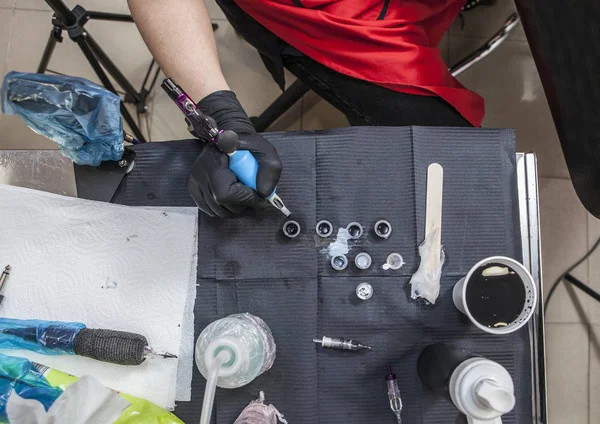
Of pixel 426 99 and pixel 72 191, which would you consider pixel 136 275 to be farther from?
pixel 426 99

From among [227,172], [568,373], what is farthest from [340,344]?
[568,373]

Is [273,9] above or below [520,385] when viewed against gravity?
above

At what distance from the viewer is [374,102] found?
889mm

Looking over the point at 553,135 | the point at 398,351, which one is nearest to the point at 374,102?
the point at 398,351

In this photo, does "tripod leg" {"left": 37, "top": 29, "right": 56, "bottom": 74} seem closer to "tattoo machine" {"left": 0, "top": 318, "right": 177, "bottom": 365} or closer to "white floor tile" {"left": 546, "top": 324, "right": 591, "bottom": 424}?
"tattoo machine" {"left": 0, "top": 318, "right": 177, "bottom": 365}

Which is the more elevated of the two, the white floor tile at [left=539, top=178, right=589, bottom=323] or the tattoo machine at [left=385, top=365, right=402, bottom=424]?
the white floor tile at [left=539, top=178, right=589, bottom=323]

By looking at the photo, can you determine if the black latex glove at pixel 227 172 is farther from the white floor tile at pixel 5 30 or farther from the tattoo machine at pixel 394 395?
the white floor tile at pixel 5 30

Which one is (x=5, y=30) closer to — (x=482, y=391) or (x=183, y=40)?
(x=183, y=40)

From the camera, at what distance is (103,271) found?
0.77m

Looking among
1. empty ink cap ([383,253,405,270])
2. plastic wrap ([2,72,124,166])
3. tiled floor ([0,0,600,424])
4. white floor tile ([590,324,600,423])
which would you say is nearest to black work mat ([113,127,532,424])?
empty ink cap ([383,253,405,270])

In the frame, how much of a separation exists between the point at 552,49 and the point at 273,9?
51 cm

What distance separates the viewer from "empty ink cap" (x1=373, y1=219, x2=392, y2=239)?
0.75 m

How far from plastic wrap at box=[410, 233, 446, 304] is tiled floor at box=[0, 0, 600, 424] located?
0.76 meters

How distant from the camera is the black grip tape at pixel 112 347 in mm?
700
